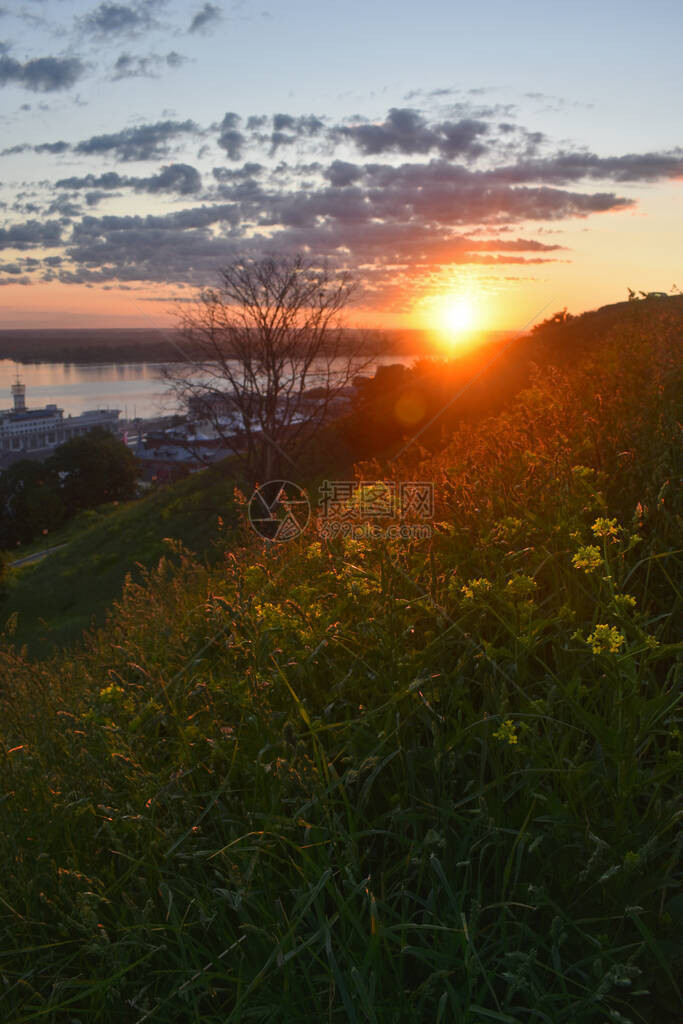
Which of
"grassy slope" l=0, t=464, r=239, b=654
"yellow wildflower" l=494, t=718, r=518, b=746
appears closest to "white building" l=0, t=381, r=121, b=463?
"grassy slope" l=0, t=464, r=239, b=654

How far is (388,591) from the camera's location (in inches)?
97.0

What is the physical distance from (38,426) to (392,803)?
256 feet

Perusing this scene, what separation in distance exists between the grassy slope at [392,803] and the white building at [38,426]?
220 feet

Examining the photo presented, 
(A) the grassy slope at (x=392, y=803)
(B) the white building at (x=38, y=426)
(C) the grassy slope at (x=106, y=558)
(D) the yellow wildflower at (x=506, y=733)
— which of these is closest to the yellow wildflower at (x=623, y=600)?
(A) the grassy slope at (x=392, y=803)

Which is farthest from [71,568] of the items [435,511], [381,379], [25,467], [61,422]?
[61,422]

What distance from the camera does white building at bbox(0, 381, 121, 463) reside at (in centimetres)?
6719

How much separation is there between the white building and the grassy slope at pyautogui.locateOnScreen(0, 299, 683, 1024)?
67.1 meters

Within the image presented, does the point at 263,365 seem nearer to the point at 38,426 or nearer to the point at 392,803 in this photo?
the point at 392,803

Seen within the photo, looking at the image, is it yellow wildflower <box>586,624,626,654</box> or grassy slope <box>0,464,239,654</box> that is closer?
yellow wildflower <box>586,624,626,654</box>

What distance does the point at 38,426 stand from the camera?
71.2 meters

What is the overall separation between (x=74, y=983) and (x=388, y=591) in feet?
5.04

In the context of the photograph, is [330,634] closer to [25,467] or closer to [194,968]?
[194,968]

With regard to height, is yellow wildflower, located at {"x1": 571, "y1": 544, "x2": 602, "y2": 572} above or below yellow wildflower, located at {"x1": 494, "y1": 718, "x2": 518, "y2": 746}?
above

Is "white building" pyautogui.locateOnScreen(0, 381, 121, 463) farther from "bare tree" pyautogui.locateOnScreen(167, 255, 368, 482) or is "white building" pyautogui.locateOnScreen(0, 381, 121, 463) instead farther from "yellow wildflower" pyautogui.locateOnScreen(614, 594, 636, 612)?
"yellow wildflower" pyautogui.locateOnScreen(614, 594, 636, 612)
